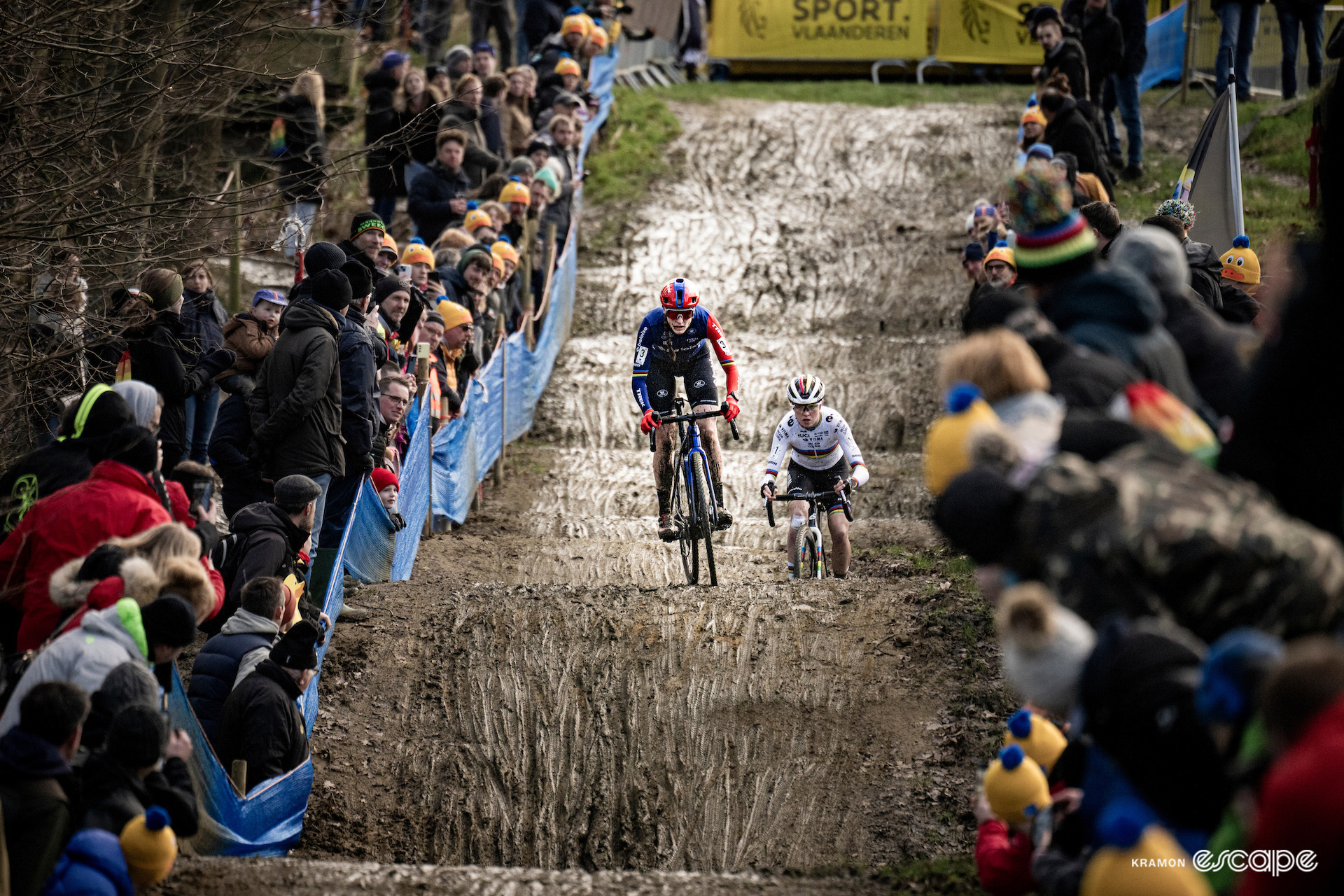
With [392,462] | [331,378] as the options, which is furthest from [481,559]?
[331,378]

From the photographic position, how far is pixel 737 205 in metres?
23.1

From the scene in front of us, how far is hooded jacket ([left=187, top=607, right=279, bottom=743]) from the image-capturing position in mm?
7023

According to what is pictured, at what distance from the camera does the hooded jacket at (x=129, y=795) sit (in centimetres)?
512

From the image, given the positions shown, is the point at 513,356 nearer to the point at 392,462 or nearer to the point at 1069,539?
the point at 392,462

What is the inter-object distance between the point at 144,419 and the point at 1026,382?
4.41 metres

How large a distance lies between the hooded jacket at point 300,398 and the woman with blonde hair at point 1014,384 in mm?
5444

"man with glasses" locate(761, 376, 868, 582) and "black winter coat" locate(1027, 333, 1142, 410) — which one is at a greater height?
"black winter coat" locate(1027, 333, 1142, 410)

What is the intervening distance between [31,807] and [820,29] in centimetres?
2523

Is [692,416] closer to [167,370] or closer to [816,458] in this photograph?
[816,458]

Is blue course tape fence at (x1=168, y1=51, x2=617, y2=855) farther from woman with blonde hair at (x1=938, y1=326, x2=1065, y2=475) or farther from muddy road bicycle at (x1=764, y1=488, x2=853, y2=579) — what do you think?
woman with blonde hair at (x1=938, y1=326, x2=1065, y2=475)

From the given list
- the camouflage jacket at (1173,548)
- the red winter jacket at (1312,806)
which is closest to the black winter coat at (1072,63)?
the camouflage jacket at (1173,548)

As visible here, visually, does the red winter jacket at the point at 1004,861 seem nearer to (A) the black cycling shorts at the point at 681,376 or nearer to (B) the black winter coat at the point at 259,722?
(B) the black winter coat at the point at 259,722

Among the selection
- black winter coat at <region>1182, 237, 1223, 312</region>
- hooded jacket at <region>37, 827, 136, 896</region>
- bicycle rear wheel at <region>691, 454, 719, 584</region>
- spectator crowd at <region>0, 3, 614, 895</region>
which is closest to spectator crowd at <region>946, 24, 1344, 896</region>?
hooded jacket at <region>37, 827, 136, 896</region>

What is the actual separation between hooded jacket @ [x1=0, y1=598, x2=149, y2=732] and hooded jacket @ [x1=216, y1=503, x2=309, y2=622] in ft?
6.22
